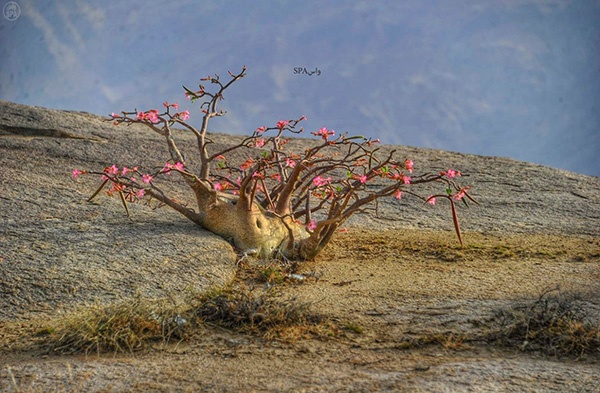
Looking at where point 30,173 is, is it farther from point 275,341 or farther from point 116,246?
point 275,341

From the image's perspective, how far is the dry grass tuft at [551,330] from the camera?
2.68 m

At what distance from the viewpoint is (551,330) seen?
2766 mm

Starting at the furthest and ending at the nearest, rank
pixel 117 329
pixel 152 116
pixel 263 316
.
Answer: pixel 152 116, pixel 263 316, pixel 117 329

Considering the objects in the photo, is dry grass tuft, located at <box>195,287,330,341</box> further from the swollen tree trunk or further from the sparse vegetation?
the swollen tree trunk

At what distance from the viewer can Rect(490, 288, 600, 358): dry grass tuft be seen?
2.68m

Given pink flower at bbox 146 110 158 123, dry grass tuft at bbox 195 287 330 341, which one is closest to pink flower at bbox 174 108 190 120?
pink flower at bbox 146 110 158 123

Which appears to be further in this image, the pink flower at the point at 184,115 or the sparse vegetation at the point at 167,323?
the pink flower at the point at 184,115

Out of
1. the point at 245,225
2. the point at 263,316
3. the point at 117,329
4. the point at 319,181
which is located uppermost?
the point at 319,181

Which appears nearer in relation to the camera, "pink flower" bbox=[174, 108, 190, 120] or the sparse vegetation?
the sparse vegetation

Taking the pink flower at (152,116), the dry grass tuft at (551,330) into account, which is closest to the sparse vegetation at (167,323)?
the dry grass tuft at (551,330)

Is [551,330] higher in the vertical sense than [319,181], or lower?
lower

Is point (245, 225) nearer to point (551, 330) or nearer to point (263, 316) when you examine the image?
point (263, 316)

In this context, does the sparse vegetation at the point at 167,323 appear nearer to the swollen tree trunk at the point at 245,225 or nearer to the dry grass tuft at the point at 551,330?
the dry grass tuft at the point at 551,330

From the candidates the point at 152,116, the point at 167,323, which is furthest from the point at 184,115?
the point at 167,323
